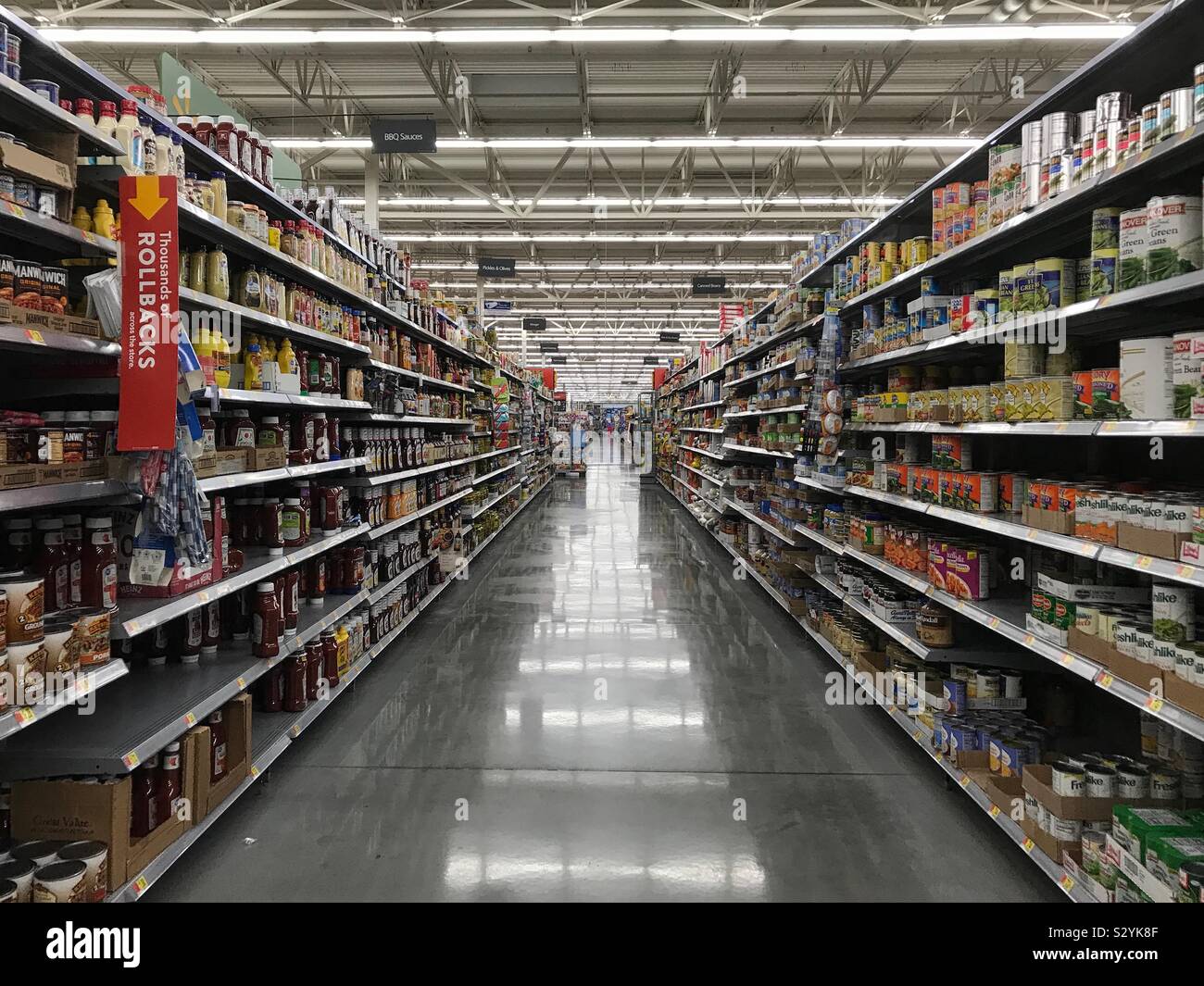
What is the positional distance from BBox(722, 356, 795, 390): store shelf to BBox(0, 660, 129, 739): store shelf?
506 cm

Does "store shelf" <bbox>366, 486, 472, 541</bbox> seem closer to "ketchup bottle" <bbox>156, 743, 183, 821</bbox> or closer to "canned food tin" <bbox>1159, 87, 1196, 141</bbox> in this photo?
"ketchup bottle" <bbox>156, 743, 183, 821</bbox>

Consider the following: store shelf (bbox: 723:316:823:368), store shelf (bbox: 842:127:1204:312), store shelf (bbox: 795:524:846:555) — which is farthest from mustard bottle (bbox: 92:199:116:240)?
store shelf (bbox: 723:316:823:368)

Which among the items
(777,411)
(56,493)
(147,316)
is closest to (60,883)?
(56,493)

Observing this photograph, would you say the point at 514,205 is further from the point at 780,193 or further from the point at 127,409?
the point at 127,409

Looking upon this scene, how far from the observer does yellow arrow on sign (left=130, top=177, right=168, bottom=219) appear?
2.22 m

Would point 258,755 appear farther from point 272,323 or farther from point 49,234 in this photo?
point 49,234

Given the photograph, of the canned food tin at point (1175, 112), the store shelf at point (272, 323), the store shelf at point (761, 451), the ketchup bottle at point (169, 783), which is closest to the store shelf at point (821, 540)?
the store shelf at point (761, 451)

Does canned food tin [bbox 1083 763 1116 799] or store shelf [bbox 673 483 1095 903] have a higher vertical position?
canned food tin [bbox 1083 763 1116 799]

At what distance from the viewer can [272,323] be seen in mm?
3402

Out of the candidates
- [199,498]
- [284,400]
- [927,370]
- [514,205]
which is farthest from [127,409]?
[514,205]

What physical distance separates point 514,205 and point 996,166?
9.68 metres

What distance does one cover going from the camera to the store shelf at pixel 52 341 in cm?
186

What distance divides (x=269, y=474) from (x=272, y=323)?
708mm

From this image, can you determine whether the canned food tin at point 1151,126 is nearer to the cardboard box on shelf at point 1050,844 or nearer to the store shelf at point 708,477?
the cardboard box on shelf at point 1050,844
